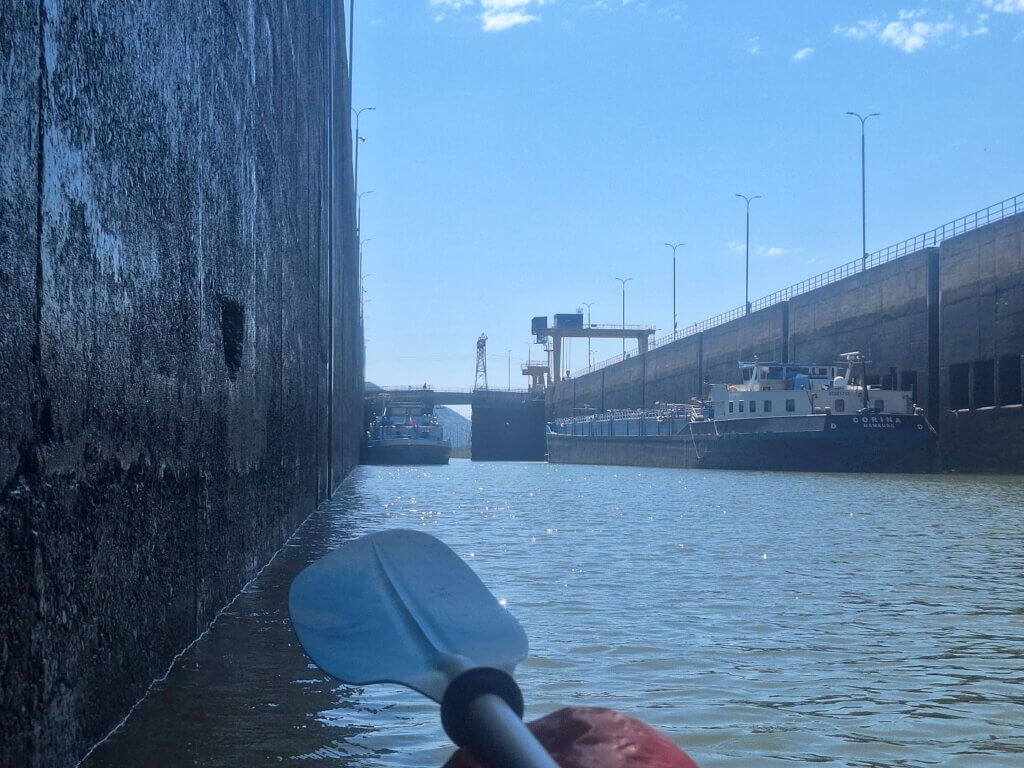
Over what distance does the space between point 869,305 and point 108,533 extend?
31.5 m

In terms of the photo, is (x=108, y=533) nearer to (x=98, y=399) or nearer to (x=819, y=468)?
(x=98, y=399)

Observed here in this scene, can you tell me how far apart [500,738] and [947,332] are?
28486mm

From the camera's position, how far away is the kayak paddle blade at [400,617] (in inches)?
66.9

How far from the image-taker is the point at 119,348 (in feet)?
9.79

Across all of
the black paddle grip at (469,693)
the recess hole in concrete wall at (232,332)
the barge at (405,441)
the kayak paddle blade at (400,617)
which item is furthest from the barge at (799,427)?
the black paddle grip at (469,693)

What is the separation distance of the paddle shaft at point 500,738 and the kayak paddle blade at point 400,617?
0.20 m

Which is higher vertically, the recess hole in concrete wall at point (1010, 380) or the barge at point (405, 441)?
the recess hole in concrete wall at point (1010, 380)

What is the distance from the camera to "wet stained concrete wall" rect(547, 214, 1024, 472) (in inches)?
974

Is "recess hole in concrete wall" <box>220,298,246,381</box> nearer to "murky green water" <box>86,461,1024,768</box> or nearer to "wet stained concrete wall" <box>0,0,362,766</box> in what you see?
"wet stained concrete wall" <box>0,0,362,766</box>

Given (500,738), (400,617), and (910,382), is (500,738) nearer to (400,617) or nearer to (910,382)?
(400,617)

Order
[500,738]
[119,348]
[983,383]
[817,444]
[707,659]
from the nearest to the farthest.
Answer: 1. [500,738]
2. [119,348]
3. [707,659]
4. [983,383]
5. [817,444]

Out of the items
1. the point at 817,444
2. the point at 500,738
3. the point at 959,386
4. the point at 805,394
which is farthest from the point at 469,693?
the point at 805,394

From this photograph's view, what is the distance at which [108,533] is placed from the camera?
2855 millimetres

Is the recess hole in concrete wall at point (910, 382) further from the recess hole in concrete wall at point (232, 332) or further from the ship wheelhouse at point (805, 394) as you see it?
the recess hole in concrete wall at point (232, 332)
